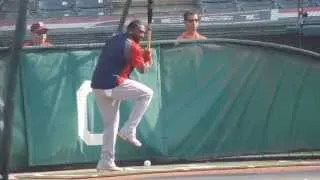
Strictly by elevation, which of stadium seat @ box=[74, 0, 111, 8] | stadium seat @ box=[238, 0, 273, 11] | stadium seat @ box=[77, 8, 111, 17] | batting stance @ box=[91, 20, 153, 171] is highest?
batting stance @ box=[91, 20, 153, 171]

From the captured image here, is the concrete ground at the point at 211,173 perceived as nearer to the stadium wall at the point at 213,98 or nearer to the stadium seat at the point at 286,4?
the stadium wall at the point at 213,98

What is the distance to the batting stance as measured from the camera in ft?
28.8

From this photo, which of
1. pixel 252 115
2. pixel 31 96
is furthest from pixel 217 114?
pixel 31 96

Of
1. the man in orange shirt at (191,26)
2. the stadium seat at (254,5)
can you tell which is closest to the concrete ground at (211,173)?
the man in orange shirt at (191,26)

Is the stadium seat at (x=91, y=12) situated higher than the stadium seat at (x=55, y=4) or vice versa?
the stadium seat at (x=55, y=4)

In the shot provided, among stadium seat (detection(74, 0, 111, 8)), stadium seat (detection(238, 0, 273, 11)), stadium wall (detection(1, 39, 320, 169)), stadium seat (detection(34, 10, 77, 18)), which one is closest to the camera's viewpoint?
stadium wall (detection(1, 39, 320, 169))

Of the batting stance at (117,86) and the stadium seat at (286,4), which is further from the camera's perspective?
the stadium seat at (286,4)

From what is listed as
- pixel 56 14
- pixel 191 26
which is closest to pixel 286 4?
pixel 56 14

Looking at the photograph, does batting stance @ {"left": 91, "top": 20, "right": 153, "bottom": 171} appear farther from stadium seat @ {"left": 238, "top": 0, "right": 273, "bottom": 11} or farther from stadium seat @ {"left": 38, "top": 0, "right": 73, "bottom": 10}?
stadium seat @ {"left": 38, "top": 0, "right": 73, "bottom": 10}

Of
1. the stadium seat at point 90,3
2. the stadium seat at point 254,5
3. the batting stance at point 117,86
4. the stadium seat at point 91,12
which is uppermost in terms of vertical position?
the batting stance at point 117,86

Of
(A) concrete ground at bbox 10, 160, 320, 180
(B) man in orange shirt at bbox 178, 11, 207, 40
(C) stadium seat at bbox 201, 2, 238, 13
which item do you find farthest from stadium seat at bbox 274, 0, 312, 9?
(A) concrete ground at bbox 10, 160, 320, 180

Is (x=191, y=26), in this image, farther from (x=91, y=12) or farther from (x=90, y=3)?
(x=90, y=3)

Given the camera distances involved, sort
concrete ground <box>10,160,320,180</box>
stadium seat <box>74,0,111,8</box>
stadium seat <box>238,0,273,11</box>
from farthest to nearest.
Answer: stadium seat <box>74,0,111,8</box> → stadium seat <box>238,0,273,11</box> → concrete ground <box>10,160,320,180</box>

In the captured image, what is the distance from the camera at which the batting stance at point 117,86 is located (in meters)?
8.78
